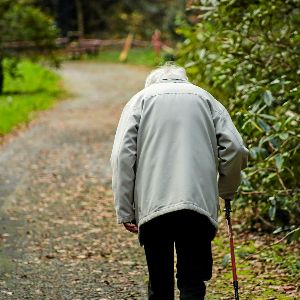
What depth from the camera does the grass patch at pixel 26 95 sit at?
58.1 feet

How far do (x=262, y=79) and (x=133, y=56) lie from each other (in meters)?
31.1

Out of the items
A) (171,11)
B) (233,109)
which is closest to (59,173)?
(233,109)

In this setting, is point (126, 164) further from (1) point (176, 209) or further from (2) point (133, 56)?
(2) point (133, 56)

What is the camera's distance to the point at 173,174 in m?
3.99

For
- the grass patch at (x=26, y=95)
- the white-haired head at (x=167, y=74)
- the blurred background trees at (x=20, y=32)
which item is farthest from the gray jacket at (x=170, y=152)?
the blurred background trees at (x=20, y=32)

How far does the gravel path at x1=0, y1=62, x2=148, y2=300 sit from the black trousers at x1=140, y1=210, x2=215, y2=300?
1.78 meters

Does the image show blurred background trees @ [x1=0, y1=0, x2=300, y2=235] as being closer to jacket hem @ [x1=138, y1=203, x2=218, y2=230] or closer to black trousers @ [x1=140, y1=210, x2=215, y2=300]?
black trousers @ [x1=140, y1=210, x2=215, y2=300]

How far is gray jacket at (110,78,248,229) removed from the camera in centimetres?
399

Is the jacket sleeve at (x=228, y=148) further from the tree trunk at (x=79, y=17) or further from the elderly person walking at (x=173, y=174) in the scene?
the tree trunk at (x=79, y=17)

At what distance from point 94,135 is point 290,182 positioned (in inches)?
338

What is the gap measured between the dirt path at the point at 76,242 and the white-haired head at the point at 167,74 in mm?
2150

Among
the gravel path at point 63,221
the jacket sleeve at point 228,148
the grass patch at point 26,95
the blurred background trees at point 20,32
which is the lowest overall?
the grass patch at point 26,95

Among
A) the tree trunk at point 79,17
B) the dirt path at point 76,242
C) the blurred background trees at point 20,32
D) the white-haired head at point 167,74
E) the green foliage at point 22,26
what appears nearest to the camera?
the white-haired head at point 167,74

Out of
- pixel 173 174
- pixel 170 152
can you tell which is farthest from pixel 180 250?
pixel 170 152
